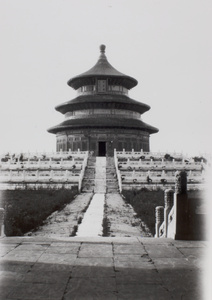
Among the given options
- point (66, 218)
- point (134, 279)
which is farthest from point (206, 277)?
point (66, 218)

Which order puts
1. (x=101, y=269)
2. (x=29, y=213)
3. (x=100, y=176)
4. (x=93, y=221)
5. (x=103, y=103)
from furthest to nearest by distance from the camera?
(x=103, y=103), (x=100, y=176), (x=29, y=213), (x=93, y=221), (x=101, y=269)

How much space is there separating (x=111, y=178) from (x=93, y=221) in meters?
15.1

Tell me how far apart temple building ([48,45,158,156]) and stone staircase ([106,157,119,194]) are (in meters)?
9.16

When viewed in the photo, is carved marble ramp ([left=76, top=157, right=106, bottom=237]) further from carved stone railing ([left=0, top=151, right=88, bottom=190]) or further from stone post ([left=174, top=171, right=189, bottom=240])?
stone post ([left=174, top=171, right=189, bottom=240])

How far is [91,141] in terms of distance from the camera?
4478 centimetres

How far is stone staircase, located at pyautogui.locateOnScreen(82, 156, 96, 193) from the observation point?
26734mm

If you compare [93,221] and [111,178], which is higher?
[111,178]

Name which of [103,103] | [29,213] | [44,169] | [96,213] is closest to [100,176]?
[44,169]

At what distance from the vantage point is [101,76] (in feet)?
159

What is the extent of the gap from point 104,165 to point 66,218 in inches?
715

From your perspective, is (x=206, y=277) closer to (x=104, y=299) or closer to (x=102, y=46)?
(x=104, y=299)

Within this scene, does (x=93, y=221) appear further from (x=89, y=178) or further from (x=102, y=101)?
(x=102, y=101)

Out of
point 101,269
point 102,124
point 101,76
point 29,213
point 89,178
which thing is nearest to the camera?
point 101,269

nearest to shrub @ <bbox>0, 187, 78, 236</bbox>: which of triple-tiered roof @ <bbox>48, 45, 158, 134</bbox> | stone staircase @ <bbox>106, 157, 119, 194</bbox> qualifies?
stone staircase @ <bbox>106, 157, 119, 194</bbox>
